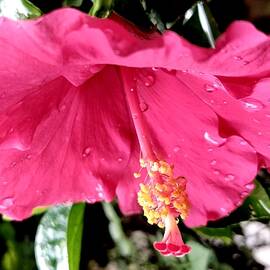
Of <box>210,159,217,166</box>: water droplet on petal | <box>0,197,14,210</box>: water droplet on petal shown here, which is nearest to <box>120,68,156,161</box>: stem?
<box>210,159,217,166</box>: water droplet on petal

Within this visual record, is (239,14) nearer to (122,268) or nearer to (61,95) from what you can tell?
(61,95)

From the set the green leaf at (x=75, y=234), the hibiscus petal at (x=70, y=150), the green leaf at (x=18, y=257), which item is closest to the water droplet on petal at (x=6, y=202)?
the hibiscus petal at (x=70, y=150)

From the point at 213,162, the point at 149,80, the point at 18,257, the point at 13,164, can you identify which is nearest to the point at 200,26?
the point at 149,80

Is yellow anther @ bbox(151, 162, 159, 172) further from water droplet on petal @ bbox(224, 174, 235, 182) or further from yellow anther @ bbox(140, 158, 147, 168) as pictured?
water droplet on petal @ bbox(224, 174, 235, 182)

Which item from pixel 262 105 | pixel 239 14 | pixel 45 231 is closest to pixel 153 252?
pixel 45 231

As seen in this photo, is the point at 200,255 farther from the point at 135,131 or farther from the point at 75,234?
the point at 135,131

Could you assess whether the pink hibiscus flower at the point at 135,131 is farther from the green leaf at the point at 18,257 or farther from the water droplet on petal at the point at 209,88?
the green leaf at the point at 18,257
